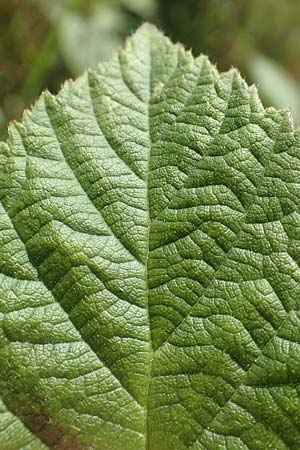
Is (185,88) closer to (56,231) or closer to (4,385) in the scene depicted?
(56,231)

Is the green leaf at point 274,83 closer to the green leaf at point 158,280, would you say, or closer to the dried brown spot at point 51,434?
the green leaf at point 158,280

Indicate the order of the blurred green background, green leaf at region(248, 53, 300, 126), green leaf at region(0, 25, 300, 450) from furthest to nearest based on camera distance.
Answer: green leaf at region(248, 53, 300, 126), the blurred green background, green leaf at region(0, 25, 300, 450)

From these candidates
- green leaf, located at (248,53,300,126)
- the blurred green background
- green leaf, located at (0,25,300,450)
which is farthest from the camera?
green leaf, located at (248,53,300,126)

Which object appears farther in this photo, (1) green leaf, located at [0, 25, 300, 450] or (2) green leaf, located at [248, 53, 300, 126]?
(2) green leaf, located at [248, 53, 300, 126]

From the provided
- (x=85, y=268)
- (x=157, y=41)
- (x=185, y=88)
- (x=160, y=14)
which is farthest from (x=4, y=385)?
(x=160, y=14)

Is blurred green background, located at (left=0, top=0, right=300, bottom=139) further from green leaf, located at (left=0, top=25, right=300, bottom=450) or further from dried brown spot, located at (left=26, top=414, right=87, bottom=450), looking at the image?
dried brown spot, located at (left=26, top=414, right=87, bottom=450)

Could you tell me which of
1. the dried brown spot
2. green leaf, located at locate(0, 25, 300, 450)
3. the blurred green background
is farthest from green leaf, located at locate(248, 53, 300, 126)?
the dried brown spot

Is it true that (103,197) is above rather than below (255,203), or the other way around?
above

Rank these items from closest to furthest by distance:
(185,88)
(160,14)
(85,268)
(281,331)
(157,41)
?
1. (281,331)
2. (85,268)
3. (185,88)
4. (157,41)
5. (160,14)
